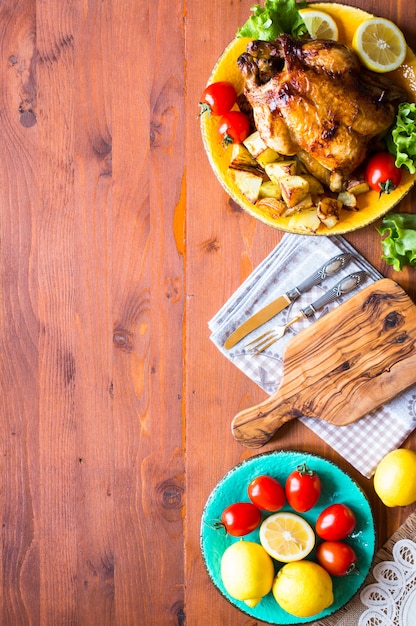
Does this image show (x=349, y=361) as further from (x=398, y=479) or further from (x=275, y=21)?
(x=275, y=21)

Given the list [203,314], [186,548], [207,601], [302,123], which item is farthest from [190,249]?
[207,601]

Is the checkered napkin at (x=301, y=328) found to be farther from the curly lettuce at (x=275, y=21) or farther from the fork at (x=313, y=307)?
the curly lettuce at (x=275, y=21)

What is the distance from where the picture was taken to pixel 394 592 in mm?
1582

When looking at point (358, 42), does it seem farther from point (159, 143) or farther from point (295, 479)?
point (295, 479)

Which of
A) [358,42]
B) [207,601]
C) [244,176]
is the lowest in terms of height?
[207,601]

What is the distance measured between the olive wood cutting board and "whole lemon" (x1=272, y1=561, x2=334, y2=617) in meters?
0.33

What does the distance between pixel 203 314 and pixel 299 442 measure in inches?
15.4

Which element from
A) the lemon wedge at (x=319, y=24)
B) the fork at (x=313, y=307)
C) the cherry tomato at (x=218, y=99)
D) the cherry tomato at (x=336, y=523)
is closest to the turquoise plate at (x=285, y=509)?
the cherry tomato at (x=336, y=523)

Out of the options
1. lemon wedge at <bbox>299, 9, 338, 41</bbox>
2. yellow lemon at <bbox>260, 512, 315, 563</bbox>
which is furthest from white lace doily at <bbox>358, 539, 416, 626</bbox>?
lemon wedge at <bbox>299, 9, 338, 41</bbox>

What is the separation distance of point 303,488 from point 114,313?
0.63 m

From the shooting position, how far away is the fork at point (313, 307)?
62.3 inches

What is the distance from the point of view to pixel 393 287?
1555 millimetres

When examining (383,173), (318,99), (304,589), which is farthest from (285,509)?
(318,99)

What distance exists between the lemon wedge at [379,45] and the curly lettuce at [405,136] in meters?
0.10
